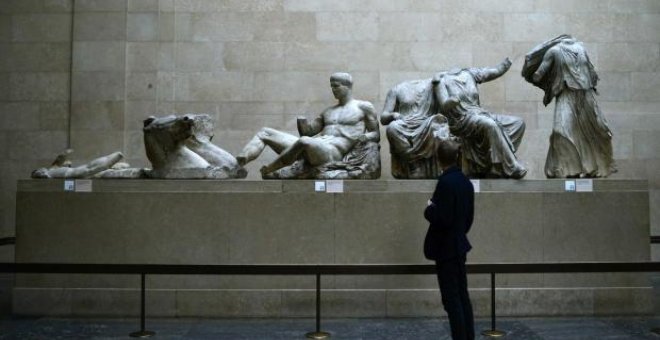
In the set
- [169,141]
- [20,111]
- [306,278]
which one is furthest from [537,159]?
[20,111]

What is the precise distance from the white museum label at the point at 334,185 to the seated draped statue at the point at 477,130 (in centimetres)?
159

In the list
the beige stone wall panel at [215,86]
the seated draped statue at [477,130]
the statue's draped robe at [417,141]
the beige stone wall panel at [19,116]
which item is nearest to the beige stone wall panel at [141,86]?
the beige stone wall panel at [215,86]

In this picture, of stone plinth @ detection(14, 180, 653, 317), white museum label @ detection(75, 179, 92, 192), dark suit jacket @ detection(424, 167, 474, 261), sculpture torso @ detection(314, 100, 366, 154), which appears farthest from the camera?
sculpture torso @ detection(314, 100, 366, 154)

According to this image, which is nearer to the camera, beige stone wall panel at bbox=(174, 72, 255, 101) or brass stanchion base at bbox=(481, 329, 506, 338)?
brass stanchion base at bbox=(481, 329, 506, 338)

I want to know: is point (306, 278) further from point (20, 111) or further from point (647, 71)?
point (647, 71)

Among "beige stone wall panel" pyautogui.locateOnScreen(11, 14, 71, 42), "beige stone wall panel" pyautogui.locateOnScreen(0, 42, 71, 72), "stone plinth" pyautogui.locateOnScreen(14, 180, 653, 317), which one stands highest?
"beige stone wall panel" pyautogui.locateOnScreen(11, 14, 71, 42)

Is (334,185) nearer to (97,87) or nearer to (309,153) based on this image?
(309,153)

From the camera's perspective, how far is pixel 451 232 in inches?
190

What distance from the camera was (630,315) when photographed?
23.7 ft

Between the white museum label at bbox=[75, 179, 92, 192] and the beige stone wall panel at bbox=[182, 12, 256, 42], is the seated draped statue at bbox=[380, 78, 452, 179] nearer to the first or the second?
the white museum label at bbox=[75, 179, 92, 192]

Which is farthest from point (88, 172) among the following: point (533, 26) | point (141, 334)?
point (533, 26)

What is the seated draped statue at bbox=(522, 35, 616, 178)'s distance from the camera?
24.6 feet

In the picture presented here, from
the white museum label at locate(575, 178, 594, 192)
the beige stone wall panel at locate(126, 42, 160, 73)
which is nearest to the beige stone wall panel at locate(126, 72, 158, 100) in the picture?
the beige stone wall panel at locate(126, 42, 160, 73)

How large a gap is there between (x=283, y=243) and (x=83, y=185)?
98.1 inches
